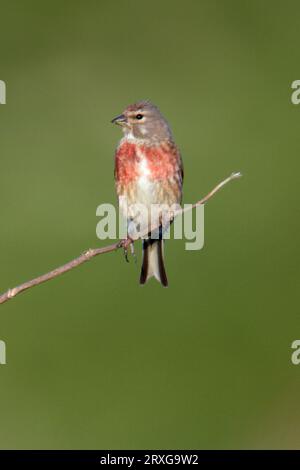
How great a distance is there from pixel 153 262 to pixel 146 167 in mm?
554

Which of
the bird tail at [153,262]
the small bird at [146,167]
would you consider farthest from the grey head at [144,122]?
the bird tail at [153,262]

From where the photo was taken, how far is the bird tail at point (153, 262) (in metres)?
5.29

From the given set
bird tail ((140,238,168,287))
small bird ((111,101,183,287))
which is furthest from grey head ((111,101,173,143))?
bird tail ((140,238,168,287))

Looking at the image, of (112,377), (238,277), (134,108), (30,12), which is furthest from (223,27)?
(134,108)

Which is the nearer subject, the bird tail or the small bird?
the small bird

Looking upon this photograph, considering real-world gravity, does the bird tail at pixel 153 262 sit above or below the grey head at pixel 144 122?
below

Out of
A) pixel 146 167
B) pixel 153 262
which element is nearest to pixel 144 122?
pixel 146 167

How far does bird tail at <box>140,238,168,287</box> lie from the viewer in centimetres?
529

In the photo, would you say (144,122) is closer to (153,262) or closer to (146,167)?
(146,167)

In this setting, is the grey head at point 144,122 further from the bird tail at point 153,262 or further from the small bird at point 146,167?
the bird tail at point 153,262

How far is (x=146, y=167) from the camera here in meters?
5.18

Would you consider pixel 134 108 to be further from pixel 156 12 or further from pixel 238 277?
pixel 156 12

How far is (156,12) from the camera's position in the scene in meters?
10.1

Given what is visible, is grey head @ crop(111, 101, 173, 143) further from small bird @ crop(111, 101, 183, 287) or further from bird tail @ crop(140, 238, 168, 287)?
bird tail @ crop(140, 238, 168, 287)
